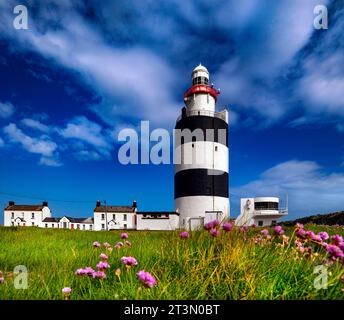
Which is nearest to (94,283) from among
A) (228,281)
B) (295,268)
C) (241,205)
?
(228,281)

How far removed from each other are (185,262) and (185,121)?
29.7m

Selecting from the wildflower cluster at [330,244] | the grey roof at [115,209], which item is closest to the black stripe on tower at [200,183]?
the wildflower cluster at [330,244]

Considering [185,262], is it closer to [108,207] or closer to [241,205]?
[241,205]

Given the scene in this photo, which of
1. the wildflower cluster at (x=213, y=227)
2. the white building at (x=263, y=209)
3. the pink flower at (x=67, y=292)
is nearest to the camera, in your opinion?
the pink flower at (x=67, y=292)

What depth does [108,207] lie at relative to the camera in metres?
59.1

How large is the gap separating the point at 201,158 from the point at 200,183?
8.82 feet

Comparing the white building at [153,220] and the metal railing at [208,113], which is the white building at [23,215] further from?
the metal railing at [208,113]

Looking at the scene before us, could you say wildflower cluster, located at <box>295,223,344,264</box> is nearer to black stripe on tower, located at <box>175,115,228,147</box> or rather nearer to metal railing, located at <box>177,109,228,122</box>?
black stripe on tower, located at <box>175,115,228,147</box>

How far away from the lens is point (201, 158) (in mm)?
30328

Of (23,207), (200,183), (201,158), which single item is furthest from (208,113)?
(23,207)

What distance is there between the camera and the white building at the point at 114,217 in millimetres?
57250

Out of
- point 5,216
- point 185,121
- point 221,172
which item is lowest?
point 5,216

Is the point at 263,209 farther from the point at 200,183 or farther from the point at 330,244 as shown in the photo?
the point at 330,244

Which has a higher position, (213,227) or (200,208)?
(200,208)
